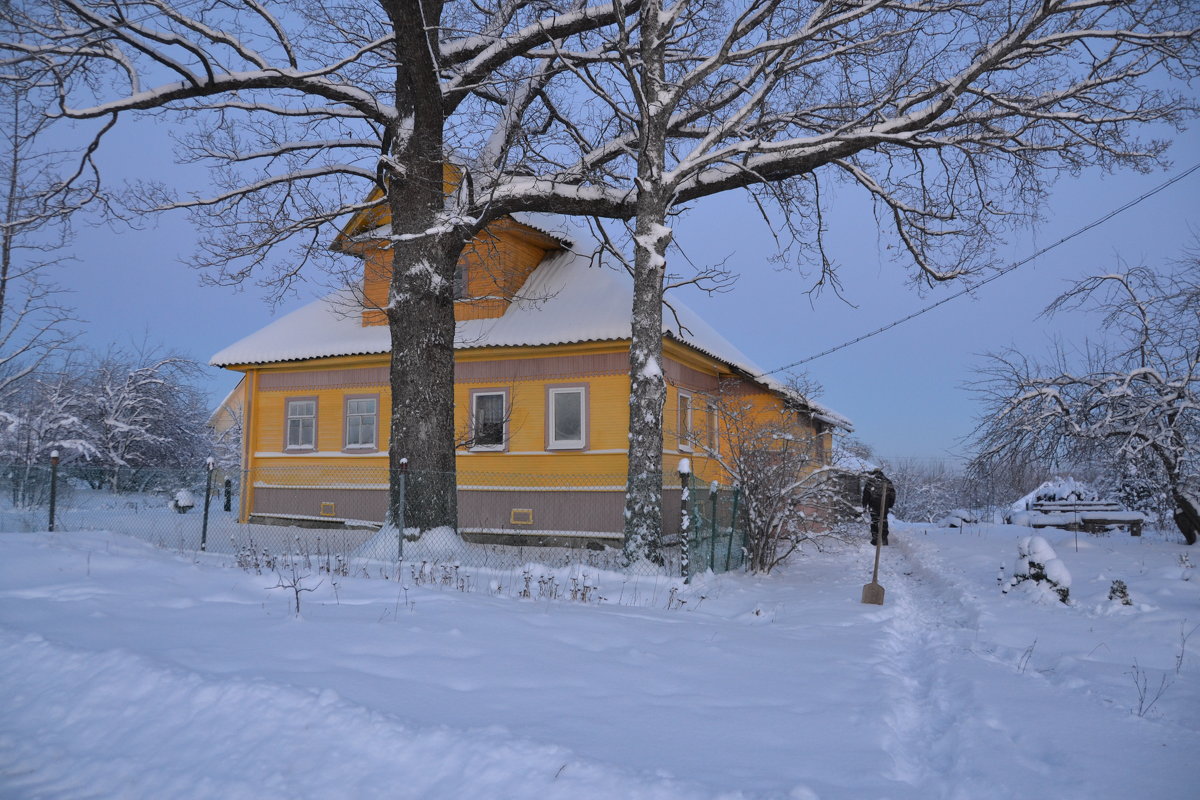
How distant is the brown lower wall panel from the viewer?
15203mm

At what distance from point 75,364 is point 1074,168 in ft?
108

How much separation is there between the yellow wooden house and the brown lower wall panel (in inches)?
1.2

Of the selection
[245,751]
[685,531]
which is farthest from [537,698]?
[685,531]

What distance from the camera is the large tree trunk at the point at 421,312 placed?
11.8 m

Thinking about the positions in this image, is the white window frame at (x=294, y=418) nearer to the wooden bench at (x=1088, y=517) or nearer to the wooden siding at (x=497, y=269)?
the wooden siding at (x=497, y=269)

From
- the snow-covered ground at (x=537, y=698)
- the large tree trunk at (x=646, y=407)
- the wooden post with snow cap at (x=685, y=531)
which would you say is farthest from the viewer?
the large tree trunk at (x=646, y=407)

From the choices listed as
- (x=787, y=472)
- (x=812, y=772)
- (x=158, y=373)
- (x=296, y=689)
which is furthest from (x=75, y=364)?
(x=812, y=772)

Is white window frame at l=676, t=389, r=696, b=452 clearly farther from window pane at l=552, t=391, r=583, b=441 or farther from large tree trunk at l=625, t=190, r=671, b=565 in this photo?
large tree trunk at l=625, t=190, r=671, b=565

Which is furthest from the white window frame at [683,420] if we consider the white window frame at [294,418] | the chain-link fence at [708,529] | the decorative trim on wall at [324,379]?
the white window frame at [294,418]

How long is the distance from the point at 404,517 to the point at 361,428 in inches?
289

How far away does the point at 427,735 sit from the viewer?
3.48 meters

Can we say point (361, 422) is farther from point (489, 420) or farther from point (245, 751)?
point (245, 751)

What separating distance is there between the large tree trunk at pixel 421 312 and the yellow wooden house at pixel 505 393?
1914 mm

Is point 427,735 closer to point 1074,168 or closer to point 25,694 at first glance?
point 25,694
